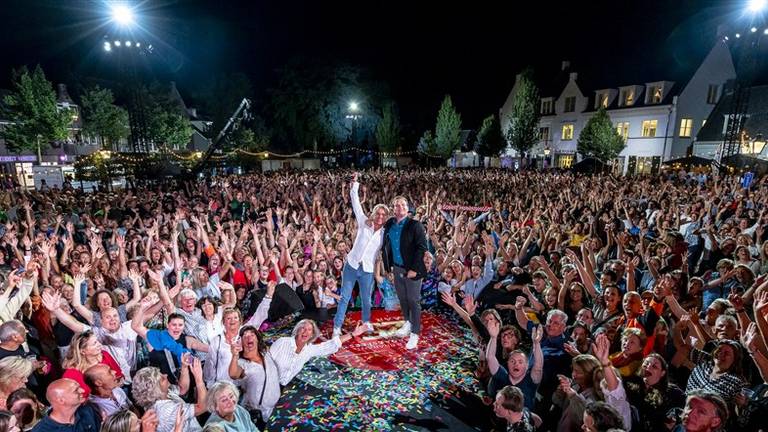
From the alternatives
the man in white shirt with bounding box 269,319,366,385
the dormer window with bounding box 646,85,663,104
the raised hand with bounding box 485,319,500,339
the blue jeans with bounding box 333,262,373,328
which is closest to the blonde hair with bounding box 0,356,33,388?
the man in white shirt with bounding box 269,319,366,385

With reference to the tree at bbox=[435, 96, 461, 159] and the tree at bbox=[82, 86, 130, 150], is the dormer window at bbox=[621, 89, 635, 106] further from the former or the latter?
the tree at bbox=[82, 86, 130, 150]

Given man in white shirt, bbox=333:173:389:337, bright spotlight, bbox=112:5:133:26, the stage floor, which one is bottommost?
the stage floor

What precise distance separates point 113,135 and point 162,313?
36.7 meters

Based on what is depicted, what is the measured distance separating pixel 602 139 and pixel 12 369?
3232 centimetres

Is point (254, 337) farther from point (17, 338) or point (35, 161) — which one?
point (35, 161)

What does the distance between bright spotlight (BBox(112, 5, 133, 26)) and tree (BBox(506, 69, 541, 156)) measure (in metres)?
27.5

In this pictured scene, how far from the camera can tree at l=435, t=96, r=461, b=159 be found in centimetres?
3883

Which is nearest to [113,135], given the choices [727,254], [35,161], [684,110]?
[35,161]

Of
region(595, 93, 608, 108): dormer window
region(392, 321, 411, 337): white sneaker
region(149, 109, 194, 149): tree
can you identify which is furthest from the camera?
region(149, 109, 194, 149): tree

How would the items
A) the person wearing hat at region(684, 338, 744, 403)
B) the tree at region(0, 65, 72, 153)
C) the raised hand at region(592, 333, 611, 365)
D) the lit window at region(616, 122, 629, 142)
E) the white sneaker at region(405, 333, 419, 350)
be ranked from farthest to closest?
the lit window at region(616, 122, 629, 142) → the tree at region(0, 65, 72, 153) → the white sneaker at region(405, 333, 419, 350) → the raised hand at region(592, 333, 611, 365) → the person wearing hat at region(684, 338, 744, 403)

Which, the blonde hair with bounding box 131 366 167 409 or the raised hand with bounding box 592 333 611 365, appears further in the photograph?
the raised hand with bounding box 592 333 611 365

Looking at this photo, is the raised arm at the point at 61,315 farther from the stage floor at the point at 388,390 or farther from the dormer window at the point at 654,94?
the dormer window at the point at 654,94

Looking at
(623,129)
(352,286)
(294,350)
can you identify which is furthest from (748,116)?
(294,350)

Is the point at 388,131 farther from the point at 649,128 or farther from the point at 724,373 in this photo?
the point at 724,373
